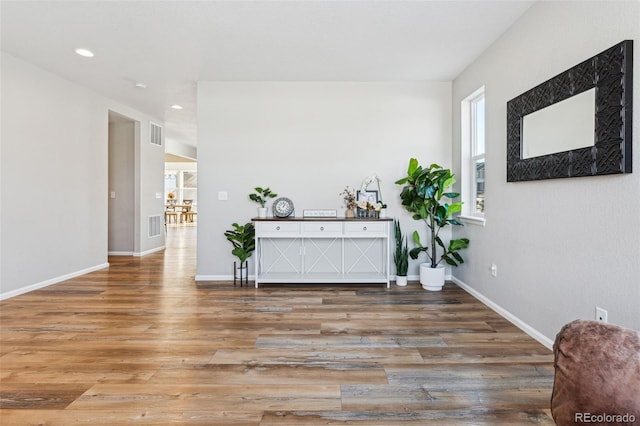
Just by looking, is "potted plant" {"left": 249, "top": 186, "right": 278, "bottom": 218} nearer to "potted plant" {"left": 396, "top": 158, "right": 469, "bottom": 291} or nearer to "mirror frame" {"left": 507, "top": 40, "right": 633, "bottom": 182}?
"potted plant" {"left": 396, "top": 158, "right": 469, "bottom": 291}

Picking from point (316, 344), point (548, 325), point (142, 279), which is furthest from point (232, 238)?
point (548, 325)

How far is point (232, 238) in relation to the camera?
4254mm

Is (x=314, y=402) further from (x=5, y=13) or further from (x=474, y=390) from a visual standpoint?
(x=5, y=13)

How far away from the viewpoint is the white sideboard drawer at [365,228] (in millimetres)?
4109

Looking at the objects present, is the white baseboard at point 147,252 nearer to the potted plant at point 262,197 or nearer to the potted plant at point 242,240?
the potted plant at point 242,240

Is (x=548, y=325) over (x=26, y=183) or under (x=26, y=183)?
under

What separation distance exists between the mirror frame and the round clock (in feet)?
8.62

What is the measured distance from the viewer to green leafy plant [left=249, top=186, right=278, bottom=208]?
14.1ft

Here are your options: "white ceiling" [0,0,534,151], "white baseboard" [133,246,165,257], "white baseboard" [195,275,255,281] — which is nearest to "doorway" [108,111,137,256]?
"white baseboard" [133,246,165,257]

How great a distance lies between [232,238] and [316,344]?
2.10m

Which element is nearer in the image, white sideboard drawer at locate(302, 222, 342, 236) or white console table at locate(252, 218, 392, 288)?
white sideboard drawer at locate(302, 222, 342, 236)

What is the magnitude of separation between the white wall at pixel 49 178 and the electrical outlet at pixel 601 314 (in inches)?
202

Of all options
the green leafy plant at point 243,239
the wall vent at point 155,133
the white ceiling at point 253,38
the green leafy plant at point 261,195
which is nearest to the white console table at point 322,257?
the green leafy plant at point 243,239

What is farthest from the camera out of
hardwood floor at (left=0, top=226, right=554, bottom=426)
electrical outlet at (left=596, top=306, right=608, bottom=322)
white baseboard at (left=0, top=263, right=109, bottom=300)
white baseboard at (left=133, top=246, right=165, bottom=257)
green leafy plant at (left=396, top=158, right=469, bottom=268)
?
white baseboard at (left=133, top=246, right=165, bottom=257)
